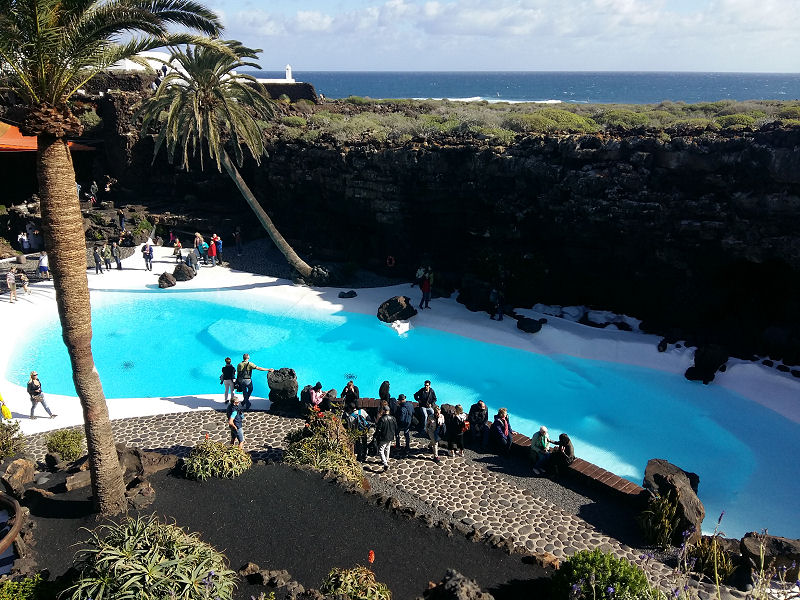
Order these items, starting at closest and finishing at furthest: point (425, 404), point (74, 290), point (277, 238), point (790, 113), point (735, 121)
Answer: point (74, 290) < point (425, 404) < point (277, 238) < point (735, 121) < point (790, 113)

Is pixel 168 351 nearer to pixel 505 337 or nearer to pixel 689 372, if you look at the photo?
pixel 505 337

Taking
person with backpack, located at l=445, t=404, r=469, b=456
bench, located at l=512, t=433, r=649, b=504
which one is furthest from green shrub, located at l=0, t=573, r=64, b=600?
bench, located at l=512, t=433, r=649, b=504

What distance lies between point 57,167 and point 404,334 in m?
14.9

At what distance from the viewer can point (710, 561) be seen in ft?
33.7

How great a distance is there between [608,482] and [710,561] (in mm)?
2636

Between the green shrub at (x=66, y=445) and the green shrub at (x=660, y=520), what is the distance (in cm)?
1188

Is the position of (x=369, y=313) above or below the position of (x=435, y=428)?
below

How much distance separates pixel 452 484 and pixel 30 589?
7777 millimetres

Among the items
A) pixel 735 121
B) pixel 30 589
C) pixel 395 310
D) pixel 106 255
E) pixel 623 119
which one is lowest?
pixel 395 310

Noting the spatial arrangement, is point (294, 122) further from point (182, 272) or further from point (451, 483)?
point (451, 483)

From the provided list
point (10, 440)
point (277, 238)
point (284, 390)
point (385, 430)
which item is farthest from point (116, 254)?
point (385, 430)

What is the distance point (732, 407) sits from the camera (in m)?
17.3

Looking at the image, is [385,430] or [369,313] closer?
[385,430]

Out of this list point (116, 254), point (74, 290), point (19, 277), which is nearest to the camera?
point (74, 290)
